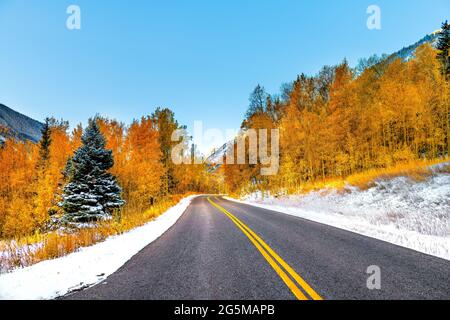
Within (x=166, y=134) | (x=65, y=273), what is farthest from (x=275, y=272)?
(x=166, y=134)

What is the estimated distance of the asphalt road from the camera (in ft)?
10.0

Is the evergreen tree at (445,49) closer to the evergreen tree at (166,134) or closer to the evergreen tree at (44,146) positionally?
the evergreen tree at (166,134)

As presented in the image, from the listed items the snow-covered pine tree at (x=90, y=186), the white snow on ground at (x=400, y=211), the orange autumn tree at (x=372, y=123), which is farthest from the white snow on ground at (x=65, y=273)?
the orange autumn tree at (x=372, y=123)

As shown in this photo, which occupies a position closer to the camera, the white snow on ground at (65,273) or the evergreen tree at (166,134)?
the white snow on ground at (65,273)

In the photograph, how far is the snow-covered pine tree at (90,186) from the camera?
1500cm

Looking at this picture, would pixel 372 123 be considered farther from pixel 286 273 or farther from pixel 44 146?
pixel 44 146

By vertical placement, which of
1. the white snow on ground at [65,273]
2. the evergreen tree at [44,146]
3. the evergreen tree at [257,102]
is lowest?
the white snow on ground at [65,273]

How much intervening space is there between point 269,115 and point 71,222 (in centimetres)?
2592

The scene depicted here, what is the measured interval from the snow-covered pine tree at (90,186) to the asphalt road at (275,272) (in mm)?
11672

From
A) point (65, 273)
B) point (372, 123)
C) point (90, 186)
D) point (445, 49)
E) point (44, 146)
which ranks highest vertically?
point (445, 49)

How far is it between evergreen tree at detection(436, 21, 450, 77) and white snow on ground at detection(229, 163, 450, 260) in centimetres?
1562

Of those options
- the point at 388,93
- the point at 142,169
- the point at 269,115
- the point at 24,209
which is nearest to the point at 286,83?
the point at 269,115

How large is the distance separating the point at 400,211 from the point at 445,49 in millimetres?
24348

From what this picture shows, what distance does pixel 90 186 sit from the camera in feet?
52.5
